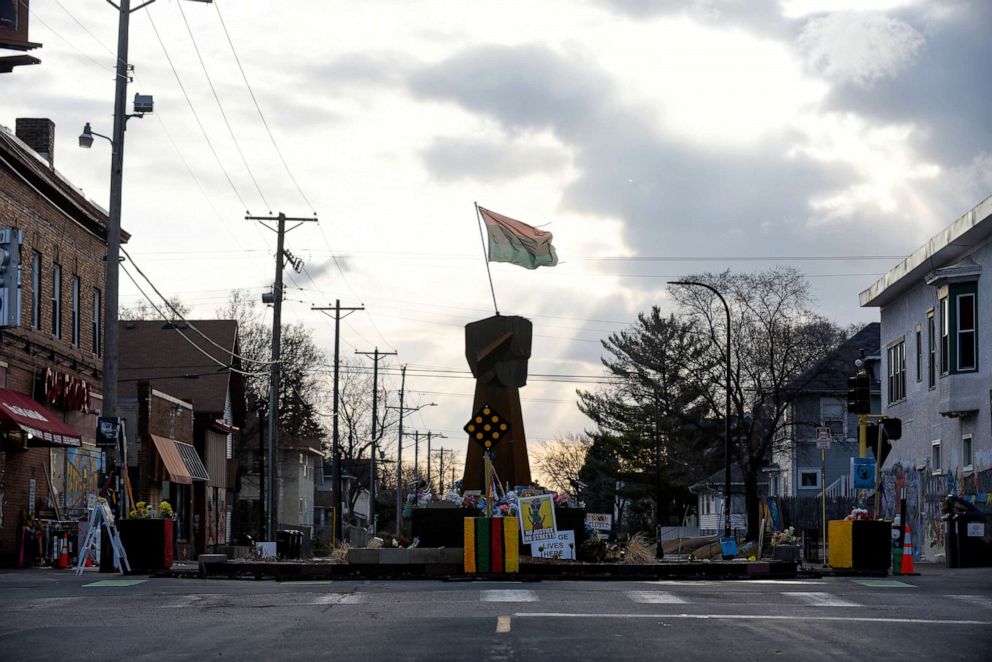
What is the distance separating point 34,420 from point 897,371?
27011mm

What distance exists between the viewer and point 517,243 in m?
34.4

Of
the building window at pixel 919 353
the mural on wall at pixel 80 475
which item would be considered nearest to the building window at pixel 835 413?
the building window at pixel 919 353

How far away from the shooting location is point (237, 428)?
66438mm

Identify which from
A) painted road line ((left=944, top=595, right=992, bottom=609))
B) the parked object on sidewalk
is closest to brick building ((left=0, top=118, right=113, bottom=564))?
the parked object on sidewalk

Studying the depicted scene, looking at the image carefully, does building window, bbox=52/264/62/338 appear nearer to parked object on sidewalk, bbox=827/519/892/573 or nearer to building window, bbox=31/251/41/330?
building window, bbox=31/251/41/330

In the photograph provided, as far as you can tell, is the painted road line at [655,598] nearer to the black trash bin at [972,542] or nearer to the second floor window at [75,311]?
the black trash bin at [972,542]

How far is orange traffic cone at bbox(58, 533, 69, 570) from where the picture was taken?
33.5 m

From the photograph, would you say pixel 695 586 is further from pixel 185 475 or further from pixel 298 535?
pixel 298 535

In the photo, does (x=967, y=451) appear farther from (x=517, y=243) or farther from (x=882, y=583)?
(x=882, y=583)

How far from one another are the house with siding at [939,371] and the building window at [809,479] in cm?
2637

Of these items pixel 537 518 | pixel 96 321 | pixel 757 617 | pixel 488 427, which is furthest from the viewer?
pixel 96 321

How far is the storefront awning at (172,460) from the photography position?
163 ft

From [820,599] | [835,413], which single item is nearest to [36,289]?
[820,599]

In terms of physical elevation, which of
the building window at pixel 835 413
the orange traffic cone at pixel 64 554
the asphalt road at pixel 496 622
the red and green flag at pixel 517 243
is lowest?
the orange traffic cone at pixel 64 554
